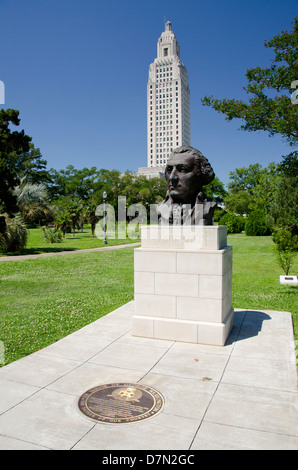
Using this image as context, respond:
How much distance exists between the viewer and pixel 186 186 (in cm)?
605

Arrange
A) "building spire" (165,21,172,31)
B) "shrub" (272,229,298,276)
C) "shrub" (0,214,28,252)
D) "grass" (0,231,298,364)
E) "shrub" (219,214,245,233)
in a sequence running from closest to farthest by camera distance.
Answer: "grass" (0,231,298,364) → "shrub" (272,229,298,276) → "shrub" (0,214,28,252) → "shrub" (219,214,245,233) → "building spire" (165,21,172,31)

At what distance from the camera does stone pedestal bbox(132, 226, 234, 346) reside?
5.42m

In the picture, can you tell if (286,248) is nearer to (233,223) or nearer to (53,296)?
(53,296)

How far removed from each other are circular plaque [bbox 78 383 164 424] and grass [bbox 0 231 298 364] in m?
1.84

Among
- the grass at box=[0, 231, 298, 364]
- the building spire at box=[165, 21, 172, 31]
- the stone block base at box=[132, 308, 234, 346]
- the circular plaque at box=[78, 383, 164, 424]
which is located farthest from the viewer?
the building spire at box=[165, 21, 172, 31]

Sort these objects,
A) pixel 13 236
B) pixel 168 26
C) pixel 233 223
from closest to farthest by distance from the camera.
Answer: pixel 13 236
pixel 233 223
pixel 168 26

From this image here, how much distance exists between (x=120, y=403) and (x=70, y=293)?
6.57m

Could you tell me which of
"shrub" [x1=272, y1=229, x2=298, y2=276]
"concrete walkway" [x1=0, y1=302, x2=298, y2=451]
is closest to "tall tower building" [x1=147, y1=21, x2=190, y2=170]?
"shrub" [x1=272, y1=229, x2=298, y2=276]

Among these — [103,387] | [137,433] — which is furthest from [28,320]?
[137,433]

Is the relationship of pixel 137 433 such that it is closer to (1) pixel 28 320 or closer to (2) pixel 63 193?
(1) pixel 28 320

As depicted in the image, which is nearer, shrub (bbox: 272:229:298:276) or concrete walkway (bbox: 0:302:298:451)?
concrete walkway (bbox: 0:302:298:451)

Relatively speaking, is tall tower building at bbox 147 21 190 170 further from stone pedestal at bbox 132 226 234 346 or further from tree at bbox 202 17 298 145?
stone pedestal at bbox 132 226 234 346

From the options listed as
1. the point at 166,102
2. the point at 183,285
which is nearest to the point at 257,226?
the point at 183,285

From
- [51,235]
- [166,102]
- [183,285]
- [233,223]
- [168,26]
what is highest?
[168,26]
